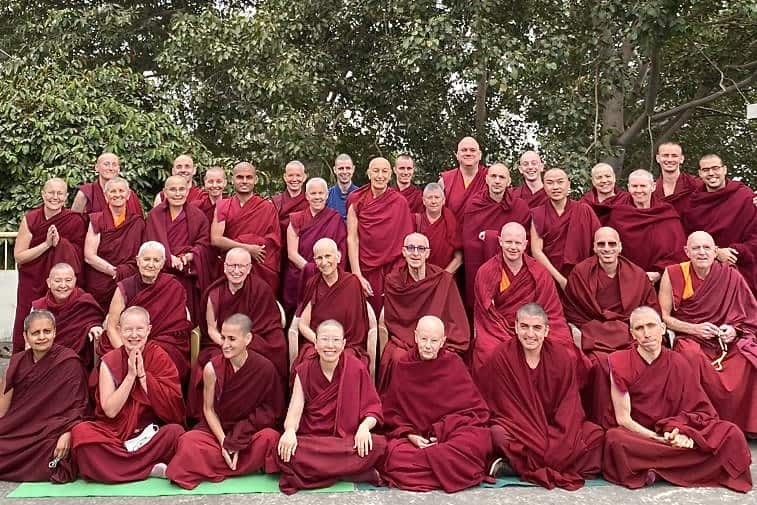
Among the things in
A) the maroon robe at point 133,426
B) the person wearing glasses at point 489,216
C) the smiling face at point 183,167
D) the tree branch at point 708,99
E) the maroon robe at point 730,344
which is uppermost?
the tree branch at point 708,99

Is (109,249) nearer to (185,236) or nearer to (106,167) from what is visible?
(185,236)

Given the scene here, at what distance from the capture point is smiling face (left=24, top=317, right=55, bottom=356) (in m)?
4.34

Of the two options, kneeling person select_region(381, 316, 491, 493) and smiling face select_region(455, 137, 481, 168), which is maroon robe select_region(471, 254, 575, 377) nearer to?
kneeling person select_region(381, 316, 491, 493)

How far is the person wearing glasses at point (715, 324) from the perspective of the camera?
4785 millimetres

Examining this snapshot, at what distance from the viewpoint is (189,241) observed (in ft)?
18.6

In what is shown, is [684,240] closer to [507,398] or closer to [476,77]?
[507,398]

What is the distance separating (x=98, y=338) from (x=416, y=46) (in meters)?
5.27

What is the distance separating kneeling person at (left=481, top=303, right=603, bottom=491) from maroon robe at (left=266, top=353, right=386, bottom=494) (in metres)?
0.76

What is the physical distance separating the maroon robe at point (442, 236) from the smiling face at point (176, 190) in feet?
6.29

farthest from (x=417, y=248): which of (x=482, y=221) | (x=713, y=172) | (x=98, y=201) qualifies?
(x=98, y=201)

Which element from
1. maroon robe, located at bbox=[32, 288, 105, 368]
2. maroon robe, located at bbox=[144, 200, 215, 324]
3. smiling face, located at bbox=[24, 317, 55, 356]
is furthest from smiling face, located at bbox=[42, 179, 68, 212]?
smiling face, located at bbox=[24, 317, 55, 356]

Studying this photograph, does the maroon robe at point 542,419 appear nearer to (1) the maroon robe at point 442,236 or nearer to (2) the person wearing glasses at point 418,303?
(2) the person wearing glasses at point 418,303

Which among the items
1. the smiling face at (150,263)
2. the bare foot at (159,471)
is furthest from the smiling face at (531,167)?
the bare foot at (159,471)

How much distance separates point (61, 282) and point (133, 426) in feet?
4.24
